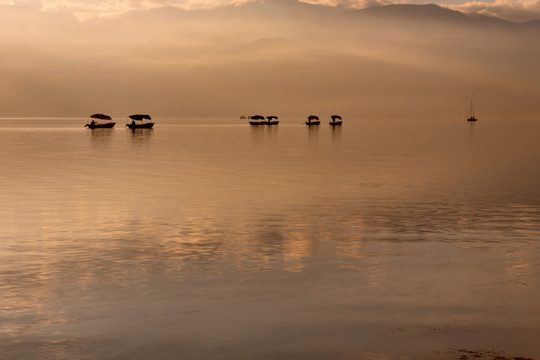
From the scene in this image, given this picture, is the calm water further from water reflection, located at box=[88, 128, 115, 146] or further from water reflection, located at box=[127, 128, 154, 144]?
water reflection, located at box=[127, 128, 154, 144]

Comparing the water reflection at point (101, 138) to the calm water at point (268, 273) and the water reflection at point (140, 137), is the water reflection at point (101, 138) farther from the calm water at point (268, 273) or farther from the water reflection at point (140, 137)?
the calm water at point (268, 273)

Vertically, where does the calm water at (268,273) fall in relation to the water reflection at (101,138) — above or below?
below

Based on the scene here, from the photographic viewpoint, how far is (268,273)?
733 inches

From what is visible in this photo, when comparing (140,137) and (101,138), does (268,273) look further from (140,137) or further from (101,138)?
(140,137)

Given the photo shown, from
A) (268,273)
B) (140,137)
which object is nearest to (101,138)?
(140,137)

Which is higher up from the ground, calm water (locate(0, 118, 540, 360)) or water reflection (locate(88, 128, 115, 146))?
water reflection (locate(88, 128, 115, 146))

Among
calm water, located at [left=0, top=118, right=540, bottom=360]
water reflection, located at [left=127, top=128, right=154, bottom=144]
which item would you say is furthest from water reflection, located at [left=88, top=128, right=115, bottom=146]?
calm water, located at [left=0, top=118, right=540, bottom=360]

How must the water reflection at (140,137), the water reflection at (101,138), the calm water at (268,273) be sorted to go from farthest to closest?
1. the water reflection at (140,137)
2. the water reflection at (101,138)
3. the calm water at (268,273)

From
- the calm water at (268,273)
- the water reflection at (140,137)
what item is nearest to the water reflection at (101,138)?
the water reflection at (140,137)

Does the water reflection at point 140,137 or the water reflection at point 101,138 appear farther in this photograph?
the water reflection at point 140,137

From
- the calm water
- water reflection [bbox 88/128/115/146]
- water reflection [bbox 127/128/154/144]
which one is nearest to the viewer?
the calm water

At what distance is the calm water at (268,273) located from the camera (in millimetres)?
Answer: 13180

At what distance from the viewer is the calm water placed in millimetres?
13180

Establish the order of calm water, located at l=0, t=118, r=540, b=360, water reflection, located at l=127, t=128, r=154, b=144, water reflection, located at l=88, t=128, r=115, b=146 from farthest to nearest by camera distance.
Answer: water reflection, located at l=127, t=128, r=154, b=144 < water reflection, located at l=88, t=128, r=115, b=146 < calm water, located at l=0, t=118, r=540, b=360
